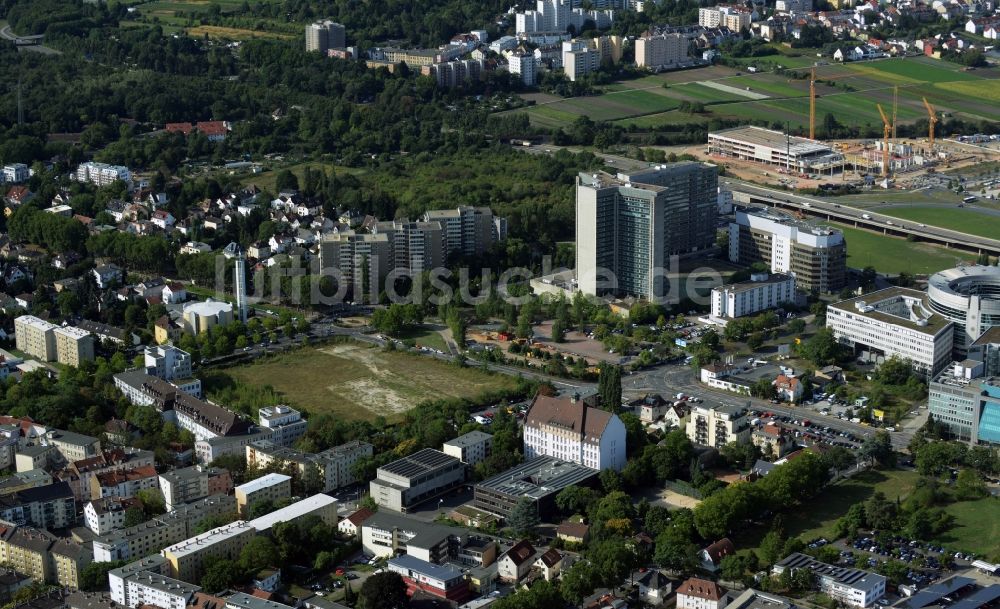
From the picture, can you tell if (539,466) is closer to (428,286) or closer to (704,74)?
(428,286)

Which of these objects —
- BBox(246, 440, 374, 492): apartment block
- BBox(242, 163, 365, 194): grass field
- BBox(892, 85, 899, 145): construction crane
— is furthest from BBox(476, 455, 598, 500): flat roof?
BBox(892, 85, 899, 145): construction crane

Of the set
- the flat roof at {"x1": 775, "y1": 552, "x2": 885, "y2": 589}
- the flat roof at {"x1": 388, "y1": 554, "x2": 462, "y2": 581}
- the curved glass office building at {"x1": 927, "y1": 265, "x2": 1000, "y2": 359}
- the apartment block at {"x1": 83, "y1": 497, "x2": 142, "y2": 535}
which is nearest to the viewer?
the flat roof at {"x1": 775, "y1": 552, "x2": 885, "y2": 589}

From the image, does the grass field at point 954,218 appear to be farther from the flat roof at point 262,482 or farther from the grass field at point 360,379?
the flat roof at point 262,482

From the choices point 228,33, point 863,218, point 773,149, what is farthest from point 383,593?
point 228,33

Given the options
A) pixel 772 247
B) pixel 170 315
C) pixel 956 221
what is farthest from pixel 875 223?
pixel 170 315

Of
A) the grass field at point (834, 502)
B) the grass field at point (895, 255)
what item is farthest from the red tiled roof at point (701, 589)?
the grass field at point (895, 255)

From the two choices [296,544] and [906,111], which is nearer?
[296,544]

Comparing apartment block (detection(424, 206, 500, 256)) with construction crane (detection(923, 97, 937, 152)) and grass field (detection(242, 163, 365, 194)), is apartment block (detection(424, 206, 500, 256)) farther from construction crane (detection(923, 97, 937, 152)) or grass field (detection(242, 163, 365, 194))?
construction crane (detection(923, 97, 937, 152))
